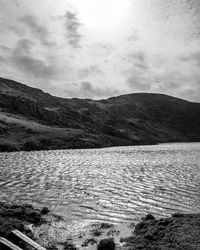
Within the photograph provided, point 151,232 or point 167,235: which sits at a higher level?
point 167,235

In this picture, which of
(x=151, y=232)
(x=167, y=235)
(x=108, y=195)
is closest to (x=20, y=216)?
(x=151, y=232)

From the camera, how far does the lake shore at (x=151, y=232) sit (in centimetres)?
1562

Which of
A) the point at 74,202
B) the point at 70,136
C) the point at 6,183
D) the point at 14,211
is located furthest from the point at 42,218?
the point at 70,136

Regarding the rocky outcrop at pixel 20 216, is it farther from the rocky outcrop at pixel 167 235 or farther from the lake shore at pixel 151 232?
the rocky outcrop at pixel 167 235

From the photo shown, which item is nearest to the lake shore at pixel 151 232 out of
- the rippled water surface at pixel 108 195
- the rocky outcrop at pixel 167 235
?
the rocky outcrop at pixel 167 235

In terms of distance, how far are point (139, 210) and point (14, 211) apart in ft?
42.4

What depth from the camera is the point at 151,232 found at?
18062 millimetres

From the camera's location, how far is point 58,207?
91.8ft

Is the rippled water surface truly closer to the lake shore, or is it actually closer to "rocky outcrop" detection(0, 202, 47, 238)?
"rocky outcrop" detection(0, 202, 47, 238)

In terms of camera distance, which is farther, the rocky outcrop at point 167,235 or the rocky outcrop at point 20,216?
the rocky outcrop at point 20,216

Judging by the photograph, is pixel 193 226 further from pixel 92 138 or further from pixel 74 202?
pixel 92 138

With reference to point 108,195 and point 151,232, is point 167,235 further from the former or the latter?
point 108,195

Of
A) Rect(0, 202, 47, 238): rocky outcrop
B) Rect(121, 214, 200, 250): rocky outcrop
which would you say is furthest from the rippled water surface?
Rect(121, 214, 200, 250): rocky outcrop

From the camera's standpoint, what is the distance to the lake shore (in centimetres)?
1562
